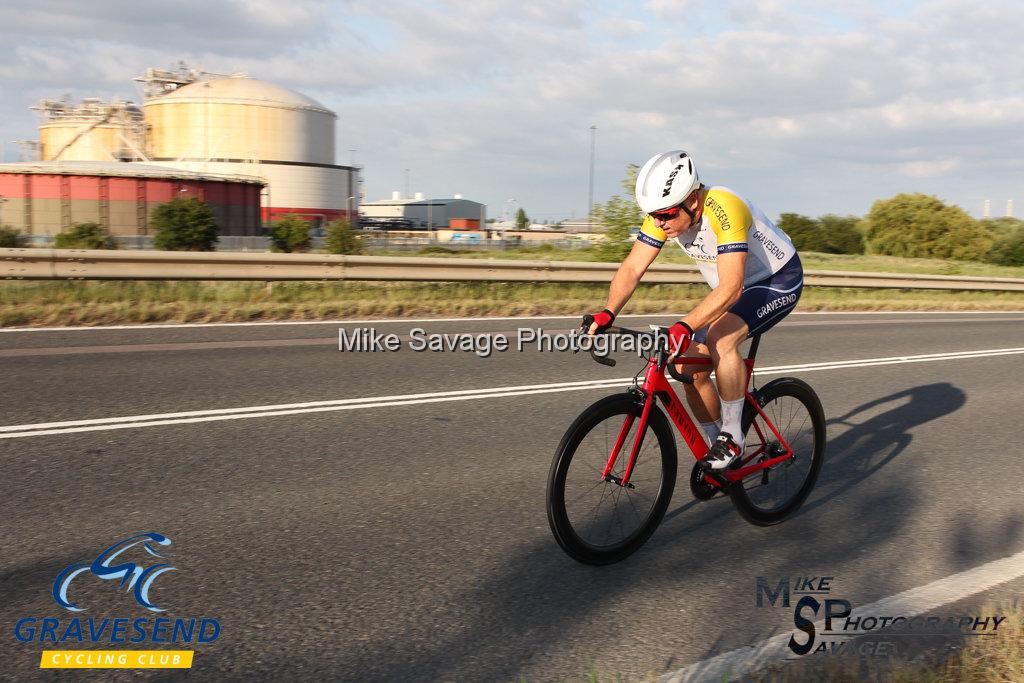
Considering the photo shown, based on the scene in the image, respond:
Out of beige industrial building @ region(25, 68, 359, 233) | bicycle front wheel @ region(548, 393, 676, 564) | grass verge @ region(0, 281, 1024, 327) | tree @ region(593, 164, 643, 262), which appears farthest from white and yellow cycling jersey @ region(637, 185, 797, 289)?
beige industrial building @ region(25, 68, 359, 233)

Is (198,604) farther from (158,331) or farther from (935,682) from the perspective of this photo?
(158,331)

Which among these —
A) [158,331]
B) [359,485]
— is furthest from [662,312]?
[359,485]

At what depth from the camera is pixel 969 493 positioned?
5.39m

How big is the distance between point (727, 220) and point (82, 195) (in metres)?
64.5

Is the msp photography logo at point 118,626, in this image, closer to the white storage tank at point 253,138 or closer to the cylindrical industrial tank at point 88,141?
the white storage tank at point 253,138

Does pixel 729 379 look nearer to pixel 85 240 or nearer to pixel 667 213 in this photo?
pixel 667 213

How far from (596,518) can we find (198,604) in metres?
1.82

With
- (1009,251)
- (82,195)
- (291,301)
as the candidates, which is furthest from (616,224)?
(82,195)

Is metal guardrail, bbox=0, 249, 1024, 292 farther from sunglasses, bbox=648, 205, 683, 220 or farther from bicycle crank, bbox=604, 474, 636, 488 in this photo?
bicycle crank, bbox=604, 474, 636, 488

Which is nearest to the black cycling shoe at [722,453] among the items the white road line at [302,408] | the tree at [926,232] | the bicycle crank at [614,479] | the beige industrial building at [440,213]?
the bicycle crank at [614,479]

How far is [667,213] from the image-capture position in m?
4.14

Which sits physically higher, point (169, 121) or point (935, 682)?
point (169, 121)

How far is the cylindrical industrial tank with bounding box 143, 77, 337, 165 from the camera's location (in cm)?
7438

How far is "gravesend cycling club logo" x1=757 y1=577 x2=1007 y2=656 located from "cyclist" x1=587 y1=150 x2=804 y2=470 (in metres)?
0.85
